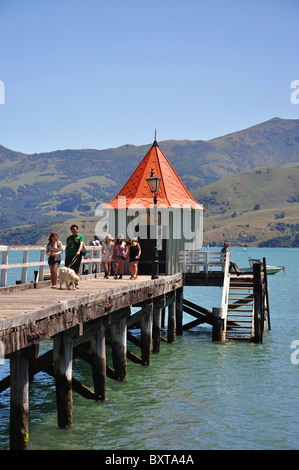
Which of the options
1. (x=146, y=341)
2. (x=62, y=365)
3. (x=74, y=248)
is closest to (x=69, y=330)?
(x=62, y=365)

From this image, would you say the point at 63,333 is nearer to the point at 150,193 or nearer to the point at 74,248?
the point at 74,248

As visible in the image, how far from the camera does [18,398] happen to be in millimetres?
10875

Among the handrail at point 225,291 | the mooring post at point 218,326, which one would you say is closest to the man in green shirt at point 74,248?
the mooring post at point 218,326

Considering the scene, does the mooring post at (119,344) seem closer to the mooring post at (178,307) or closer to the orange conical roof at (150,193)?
the mooring post at (178,307)

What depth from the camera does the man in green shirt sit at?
18344 mm

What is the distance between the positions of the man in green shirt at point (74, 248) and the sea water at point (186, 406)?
12.2 ft

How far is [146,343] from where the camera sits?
20.9m

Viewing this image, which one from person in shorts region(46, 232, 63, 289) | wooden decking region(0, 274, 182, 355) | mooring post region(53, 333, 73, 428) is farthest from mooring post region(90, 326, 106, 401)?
person in shorts region(46, 232, 63, 289)

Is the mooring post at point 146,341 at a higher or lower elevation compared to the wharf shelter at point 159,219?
lower

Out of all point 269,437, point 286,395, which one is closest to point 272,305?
point 286,395

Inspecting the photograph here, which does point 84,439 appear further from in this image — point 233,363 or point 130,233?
point 130,233

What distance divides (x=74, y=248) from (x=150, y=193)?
10.4m

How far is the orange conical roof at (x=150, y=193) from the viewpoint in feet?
90.8

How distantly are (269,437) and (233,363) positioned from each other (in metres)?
7.84
